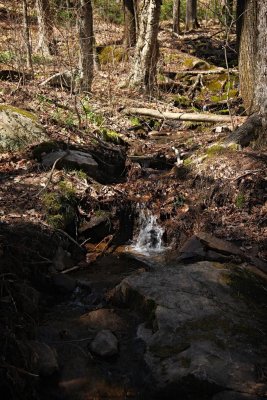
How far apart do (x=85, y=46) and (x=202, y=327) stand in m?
8.99

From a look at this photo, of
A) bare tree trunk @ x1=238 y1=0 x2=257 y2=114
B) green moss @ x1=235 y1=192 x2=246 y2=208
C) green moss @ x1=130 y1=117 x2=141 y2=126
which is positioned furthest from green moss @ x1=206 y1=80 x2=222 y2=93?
green moss @ x1=235 y1=192 x2=246 y2=208

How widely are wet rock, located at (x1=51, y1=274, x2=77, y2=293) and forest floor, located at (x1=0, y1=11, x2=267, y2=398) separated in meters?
0.22

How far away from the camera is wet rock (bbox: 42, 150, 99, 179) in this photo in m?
7.84

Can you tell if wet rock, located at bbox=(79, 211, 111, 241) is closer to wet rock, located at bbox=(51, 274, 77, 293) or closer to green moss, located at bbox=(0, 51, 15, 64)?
wet rock, located at bbox=(51, 274, 77, 293)

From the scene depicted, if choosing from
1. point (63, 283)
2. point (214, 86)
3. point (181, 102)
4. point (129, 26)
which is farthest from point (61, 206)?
point (129, 26)

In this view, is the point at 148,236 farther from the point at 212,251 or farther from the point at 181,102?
the point at 181,102

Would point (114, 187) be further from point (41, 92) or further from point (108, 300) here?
point (41, 92)

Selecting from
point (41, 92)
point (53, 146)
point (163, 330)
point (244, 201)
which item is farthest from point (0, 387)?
point (41, 92)

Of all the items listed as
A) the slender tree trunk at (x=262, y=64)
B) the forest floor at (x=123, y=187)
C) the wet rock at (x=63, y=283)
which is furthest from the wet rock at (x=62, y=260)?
the slender tree trunk at (x=262, y=64)

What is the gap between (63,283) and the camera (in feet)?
18.8

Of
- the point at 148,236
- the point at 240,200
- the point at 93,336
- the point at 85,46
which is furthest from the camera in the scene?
the point at 85,46

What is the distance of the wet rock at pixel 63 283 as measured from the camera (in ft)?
18.7

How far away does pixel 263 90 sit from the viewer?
826 cm

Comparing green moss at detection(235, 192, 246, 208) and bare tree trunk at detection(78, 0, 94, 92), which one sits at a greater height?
bare tree trunk at detection(78, 0, 94, 92)
